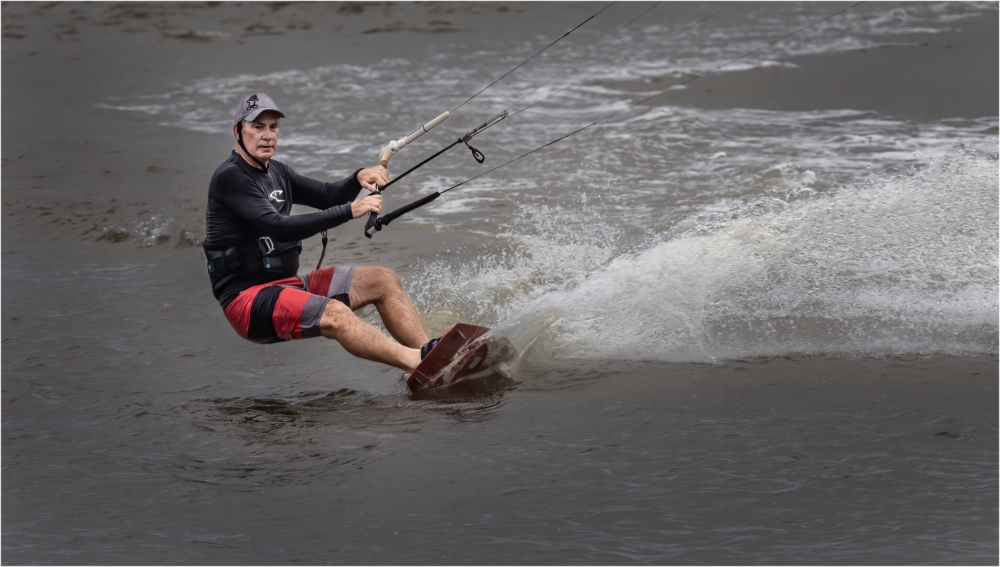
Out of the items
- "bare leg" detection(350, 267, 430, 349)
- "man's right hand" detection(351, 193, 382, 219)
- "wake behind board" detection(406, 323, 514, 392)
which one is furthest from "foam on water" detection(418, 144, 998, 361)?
"man's right hand" detection(351, 193, 382, 219)

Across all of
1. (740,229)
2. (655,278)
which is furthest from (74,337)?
(740,229)

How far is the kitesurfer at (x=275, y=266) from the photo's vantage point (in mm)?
5539

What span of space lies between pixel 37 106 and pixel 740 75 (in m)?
8.90

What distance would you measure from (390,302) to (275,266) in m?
0.64

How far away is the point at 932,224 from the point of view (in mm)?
7137

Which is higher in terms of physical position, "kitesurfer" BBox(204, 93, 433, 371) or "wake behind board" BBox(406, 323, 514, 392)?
"kitesurfer" BBox(204, 93, 433, 371)

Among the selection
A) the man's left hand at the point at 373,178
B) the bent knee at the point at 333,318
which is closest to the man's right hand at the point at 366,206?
the man's left hand at the point at 373,178

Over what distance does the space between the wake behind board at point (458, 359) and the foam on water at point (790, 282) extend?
22 cm

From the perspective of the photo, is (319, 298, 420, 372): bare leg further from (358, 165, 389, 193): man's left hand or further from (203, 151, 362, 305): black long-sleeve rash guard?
(358, 165, 389, 193): man's left hand

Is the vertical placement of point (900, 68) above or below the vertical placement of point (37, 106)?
below

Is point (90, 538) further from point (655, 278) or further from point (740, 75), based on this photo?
point (740, 75)

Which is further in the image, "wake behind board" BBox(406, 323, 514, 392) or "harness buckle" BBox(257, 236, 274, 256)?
"harness buckle" BBox(257, 236, 274, 256)

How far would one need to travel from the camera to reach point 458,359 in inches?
220

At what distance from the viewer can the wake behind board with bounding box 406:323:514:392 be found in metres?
5.52
